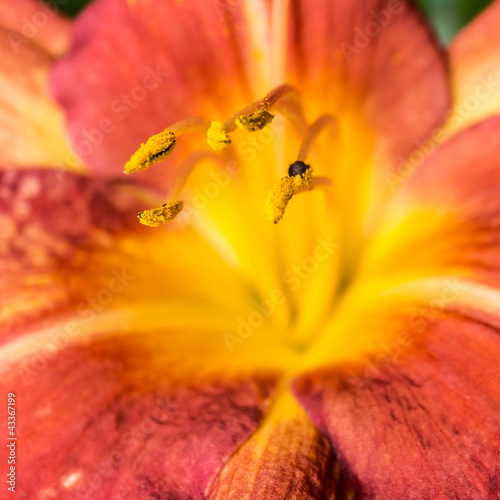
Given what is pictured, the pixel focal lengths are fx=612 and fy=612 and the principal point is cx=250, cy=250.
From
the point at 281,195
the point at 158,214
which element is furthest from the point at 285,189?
the point at 158,214

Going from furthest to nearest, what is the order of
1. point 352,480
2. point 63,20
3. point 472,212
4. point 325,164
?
→ point 63,20 → point 325,164 → point 472,212 → point 352,480

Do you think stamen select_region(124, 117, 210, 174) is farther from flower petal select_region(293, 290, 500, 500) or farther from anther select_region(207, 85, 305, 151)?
flower petal select_region(293, 290, 500, 500)

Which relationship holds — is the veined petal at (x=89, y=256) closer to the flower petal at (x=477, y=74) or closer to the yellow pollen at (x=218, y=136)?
the yellow pollen at (x=218, y=136)

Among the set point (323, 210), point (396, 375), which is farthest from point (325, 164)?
point (396, 375)

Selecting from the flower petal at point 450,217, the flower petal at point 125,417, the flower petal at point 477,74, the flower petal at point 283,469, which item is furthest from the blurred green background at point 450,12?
the flower petal at point 283,469

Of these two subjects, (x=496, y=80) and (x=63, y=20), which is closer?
(x=496, y=80)

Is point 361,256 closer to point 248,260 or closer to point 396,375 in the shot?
point 248,260
